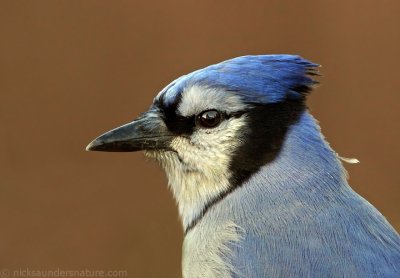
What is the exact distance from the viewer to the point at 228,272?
50.5 inches

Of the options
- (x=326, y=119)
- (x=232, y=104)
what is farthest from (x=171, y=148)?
(x=326, y=119)

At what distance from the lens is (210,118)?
55.9 inches

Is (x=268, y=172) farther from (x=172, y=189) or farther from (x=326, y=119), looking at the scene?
(x=326, y=119)

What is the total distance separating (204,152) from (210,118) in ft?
0.23

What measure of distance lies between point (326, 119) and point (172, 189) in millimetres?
1913

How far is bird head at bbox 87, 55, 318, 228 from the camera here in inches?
54.7

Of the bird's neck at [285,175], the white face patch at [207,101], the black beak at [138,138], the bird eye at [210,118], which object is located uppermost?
the white face patch at [207,101]

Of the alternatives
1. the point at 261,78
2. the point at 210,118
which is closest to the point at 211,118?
the point at 210,118

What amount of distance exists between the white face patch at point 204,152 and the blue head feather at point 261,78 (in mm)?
20

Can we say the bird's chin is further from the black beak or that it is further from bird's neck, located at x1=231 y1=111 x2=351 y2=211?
bird's neck, located at x1=231 y1=111 x2=351 y2=211

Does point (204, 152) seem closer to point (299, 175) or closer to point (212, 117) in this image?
point (212, 117)

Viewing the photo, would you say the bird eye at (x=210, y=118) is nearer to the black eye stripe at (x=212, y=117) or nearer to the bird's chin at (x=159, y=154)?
the black eye stripe at (x=212, y=117)

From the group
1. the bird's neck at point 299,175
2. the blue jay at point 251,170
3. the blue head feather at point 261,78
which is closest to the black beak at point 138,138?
the blue jay at point 251,170

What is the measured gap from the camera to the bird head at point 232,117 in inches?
54.7
